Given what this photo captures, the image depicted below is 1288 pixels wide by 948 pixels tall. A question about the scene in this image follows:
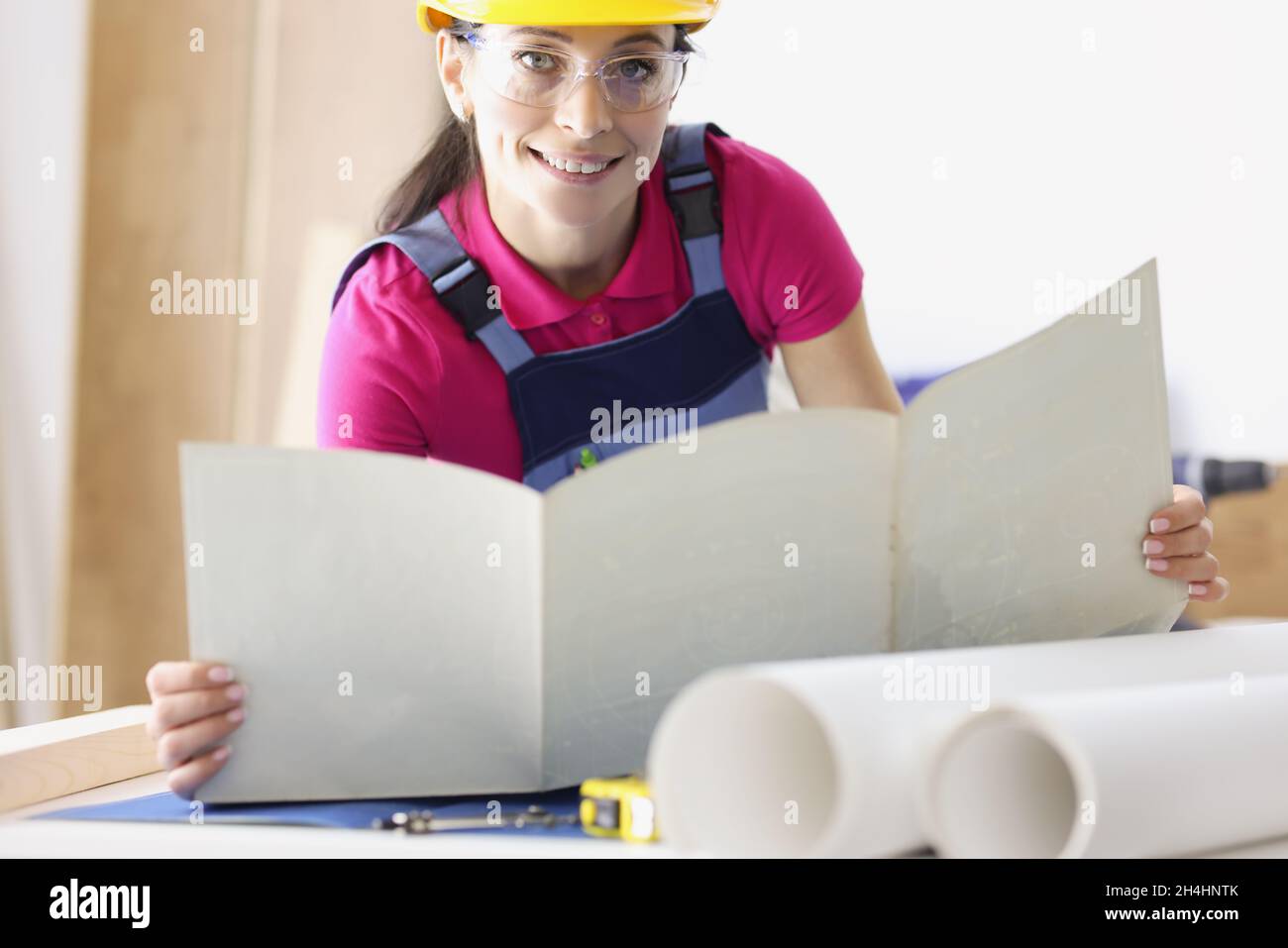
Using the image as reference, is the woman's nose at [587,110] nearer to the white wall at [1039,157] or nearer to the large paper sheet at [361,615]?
the large paper sheet at [361,615]

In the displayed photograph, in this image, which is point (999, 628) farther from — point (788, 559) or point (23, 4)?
point (23, 4)

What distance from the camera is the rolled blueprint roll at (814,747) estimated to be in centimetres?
63

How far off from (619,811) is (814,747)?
4.4 inches

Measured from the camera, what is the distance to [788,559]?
2.72 ft

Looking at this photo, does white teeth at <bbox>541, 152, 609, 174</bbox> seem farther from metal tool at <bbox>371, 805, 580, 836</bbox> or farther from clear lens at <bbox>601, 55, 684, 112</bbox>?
metal tool at <bbox>371, 805, 580, 836</bbox>

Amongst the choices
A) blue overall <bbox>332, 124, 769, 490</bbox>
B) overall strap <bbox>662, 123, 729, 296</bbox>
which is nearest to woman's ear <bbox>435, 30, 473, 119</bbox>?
blue overall <bbox>332, 124, 769, 490</bbox>

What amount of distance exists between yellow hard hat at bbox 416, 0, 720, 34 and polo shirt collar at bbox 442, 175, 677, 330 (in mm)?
242

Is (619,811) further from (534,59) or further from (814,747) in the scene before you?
(534,59)

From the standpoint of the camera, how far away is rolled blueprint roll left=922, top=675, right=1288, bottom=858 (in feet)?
2.06

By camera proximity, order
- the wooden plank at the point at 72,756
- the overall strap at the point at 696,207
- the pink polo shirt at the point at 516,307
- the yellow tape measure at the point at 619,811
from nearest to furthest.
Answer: the yellow tape measure at the point at 619,811, the wooden plank at the point at 72,756, the pink polo shirt at the point at 516,307, the overall strap at the point at 696,207

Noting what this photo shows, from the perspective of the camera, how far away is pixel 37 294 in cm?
278

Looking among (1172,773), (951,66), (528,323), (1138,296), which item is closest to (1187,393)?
(951,66)

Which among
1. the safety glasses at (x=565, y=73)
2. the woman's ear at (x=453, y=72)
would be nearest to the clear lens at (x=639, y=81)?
the safety glasses at (x=565, y=73)

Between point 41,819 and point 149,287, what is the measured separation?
2204 mm
